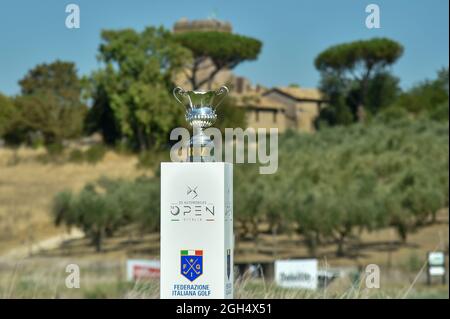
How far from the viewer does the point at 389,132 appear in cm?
4694

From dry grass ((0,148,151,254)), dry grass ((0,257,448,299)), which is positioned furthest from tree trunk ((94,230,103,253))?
dry grass ((0,148,151,254))

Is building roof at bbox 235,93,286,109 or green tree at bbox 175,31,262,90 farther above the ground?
green tree at bbox 175,31,262,90

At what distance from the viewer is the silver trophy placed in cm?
693

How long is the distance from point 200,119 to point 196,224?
0.81 m

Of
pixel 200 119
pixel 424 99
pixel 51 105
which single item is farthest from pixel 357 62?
pixel 200 119

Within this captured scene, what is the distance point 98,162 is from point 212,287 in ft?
149

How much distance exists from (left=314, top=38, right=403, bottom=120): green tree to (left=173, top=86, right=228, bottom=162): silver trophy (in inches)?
2178

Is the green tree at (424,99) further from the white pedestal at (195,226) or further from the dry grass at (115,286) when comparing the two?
the white pedestal at (195,226)

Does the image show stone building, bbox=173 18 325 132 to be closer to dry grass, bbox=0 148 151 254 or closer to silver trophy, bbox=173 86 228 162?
dry grass, bbox=0 148 151 254

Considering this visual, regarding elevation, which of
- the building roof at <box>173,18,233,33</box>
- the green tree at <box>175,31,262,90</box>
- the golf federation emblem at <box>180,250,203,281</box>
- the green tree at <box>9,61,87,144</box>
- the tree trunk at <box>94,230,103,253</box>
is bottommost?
the tree trunk at <box>94,230,103,253</box>

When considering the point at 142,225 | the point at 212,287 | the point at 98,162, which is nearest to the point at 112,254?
the point at 142,225

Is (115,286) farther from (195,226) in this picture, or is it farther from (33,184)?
(33,184)
